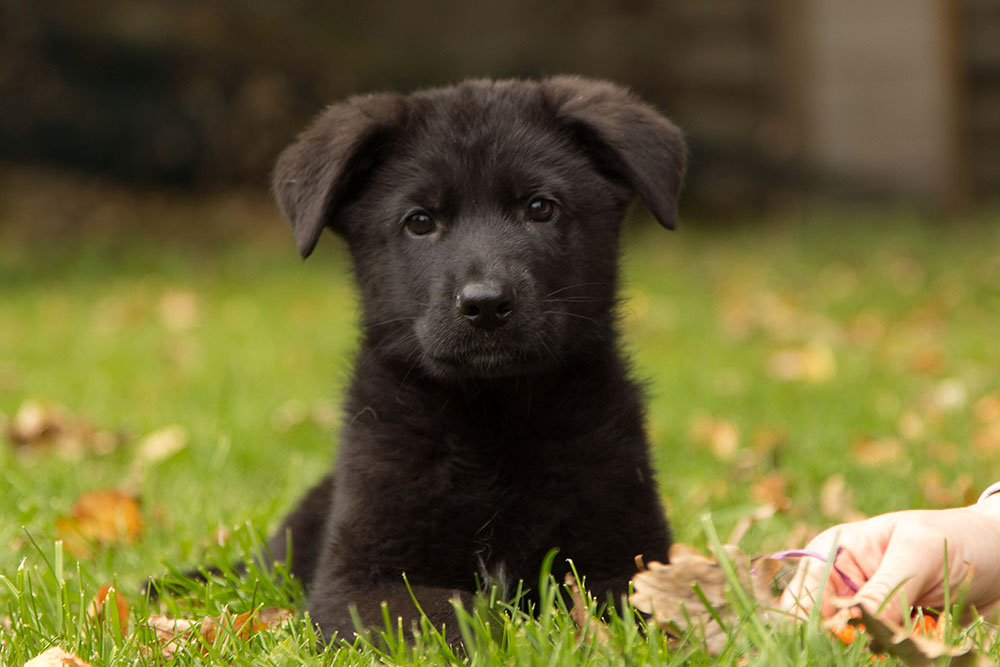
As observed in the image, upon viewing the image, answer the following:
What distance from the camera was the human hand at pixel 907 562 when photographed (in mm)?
2018

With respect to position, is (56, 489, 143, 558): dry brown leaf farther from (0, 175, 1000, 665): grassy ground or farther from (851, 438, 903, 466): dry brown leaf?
(851, 438, 903, 466): dry brown leaf

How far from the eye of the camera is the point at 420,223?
261 cm

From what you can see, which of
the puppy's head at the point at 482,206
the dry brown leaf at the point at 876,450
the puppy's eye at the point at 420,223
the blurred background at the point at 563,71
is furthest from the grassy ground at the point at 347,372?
the blurred background at the point at 563,71

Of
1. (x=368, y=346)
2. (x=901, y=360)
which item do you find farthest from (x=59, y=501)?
(x=901, y=360)

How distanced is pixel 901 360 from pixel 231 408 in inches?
132

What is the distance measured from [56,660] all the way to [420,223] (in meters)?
1.16

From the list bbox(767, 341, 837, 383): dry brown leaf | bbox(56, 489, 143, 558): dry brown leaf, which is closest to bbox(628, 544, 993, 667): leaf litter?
bbox(56, 489, 143, 558): dry brown leaf

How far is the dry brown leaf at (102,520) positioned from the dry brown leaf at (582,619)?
4.54 feet

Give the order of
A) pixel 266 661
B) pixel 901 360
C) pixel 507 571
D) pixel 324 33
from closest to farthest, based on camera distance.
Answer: pixel 266 661 → pixel 507 571 → pixel 901 360 → pixel 324 33

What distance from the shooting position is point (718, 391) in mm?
5102

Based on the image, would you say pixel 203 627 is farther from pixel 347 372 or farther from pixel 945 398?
pixel 945 398

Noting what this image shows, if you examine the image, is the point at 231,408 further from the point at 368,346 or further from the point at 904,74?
the point at 904,74

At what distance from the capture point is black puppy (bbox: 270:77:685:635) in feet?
7.78

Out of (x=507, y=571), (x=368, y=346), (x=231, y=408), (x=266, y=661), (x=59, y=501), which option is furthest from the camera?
(x=231, y=408)
